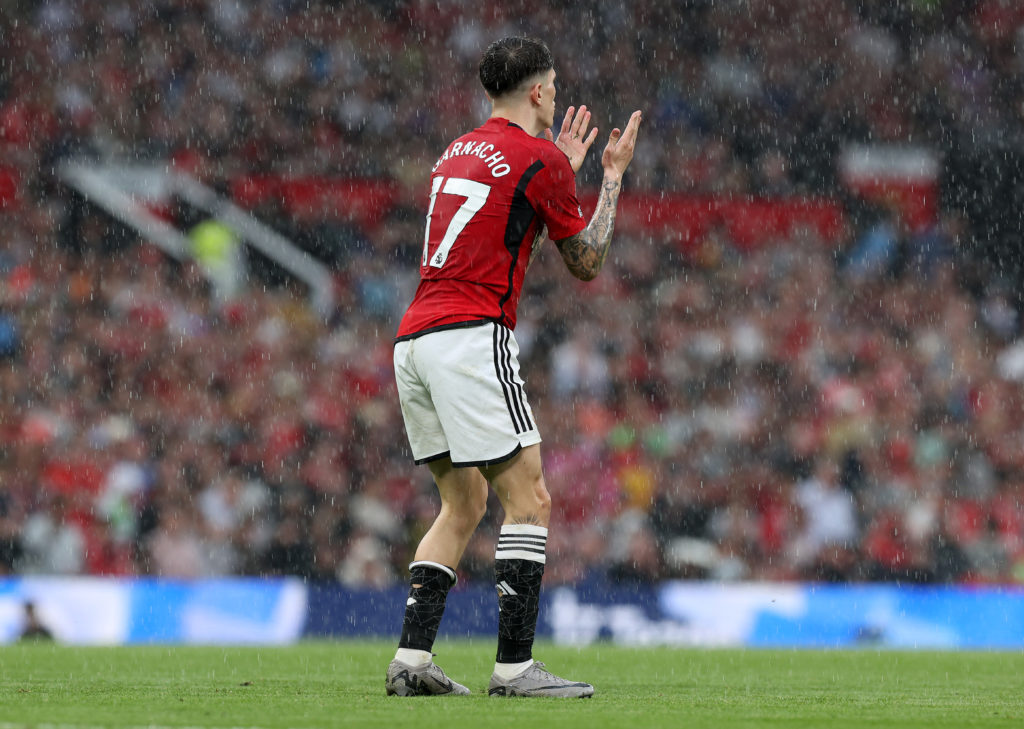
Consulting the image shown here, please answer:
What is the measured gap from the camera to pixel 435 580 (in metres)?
4.82

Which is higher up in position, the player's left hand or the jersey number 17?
the player's left hand

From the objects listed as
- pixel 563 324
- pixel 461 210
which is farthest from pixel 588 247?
pixel 563 324

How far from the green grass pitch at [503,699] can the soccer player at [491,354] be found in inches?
10.9

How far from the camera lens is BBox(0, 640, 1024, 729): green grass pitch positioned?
13.1 feet

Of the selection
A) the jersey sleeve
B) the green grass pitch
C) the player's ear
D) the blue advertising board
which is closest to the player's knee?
the green grass pitch

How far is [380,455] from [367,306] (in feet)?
8.17

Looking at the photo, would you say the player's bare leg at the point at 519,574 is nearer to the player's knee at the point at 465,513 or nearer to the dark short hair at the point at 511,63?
the player's knee at the point at 465,513

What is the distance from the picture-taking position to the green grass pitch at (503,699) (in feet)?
13.1

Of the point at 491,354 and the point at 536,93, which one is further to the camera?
the point at 536,93

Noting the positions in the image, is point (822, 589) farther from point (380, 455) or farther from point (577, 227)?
point (577, 227)

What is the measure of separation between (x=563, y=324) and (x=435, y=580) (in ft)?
33.2

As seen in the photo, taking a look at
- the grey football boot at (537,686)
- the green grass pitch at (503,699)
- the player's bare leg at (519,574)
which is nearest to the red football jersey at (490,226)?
the player's bare leg at (519,574)

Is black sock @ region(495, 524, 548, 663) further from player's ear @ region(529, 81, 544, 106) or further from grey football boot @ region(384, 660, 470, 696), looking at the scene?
player's ear @ region(529, 81, 544, 106)

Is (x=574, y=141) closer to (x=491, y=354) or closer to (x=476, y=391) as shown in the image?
(x=491, y=354)
